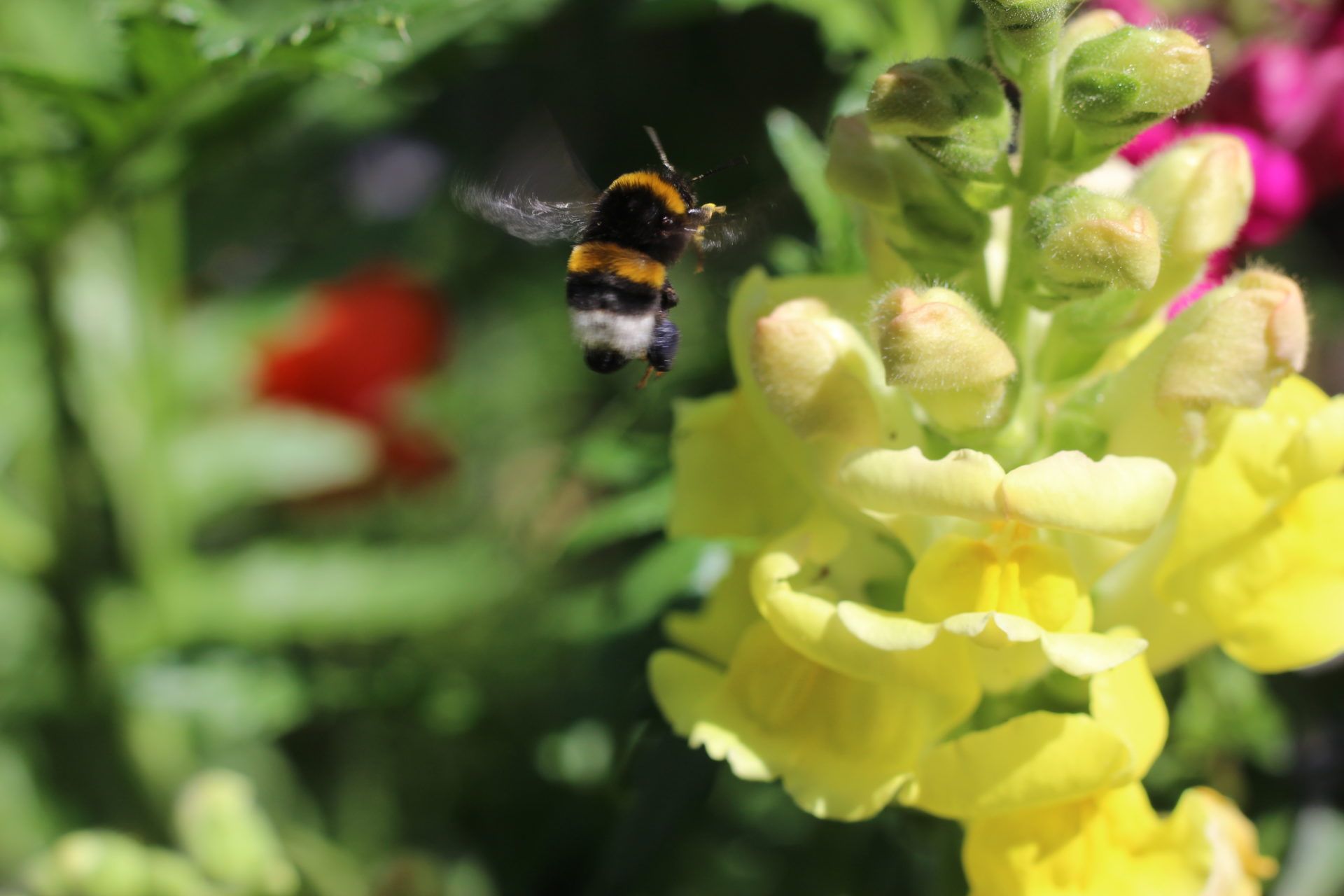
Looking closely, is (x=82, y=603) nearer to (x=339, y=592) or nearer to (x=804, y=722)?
(x=339, y=592)

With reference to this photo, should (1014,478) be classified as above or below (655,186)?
below

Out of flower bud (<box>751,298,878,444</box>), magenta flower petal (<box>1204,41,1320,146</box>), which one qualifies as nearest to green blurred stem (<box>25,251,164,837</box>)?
flower bud (<box>751,298,878,444</box>)

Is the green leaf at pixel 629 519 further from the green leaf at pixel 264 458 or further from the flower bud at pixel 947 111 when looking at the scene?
the green leaf at pixel 264 458

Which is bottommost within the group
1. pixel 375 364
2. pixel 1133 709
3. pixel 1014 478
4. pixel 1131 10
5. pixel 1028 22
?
pixel 375 364

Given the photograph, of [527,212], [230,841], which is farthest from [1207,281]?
[230,841]

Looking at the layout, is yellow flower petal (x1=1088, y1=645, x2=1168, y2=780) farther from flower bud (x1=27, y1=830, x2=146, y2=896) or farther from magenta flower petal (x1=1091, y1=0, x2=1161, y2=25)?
flower bud (x1=27, y1=830, x2=146, y2=896)

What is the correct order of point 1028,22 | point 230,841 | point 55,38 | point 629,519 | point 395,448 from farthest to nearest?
point 395,448
point 55,38
point 230,841
point 629,519
point 1028,22

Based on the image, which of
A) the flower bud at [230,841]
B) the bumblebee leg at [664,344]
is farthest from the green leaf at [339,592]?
the bumblebee leg at [664,344]

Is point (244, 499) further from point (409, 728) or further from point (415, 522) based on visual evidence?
point (409, 728)
